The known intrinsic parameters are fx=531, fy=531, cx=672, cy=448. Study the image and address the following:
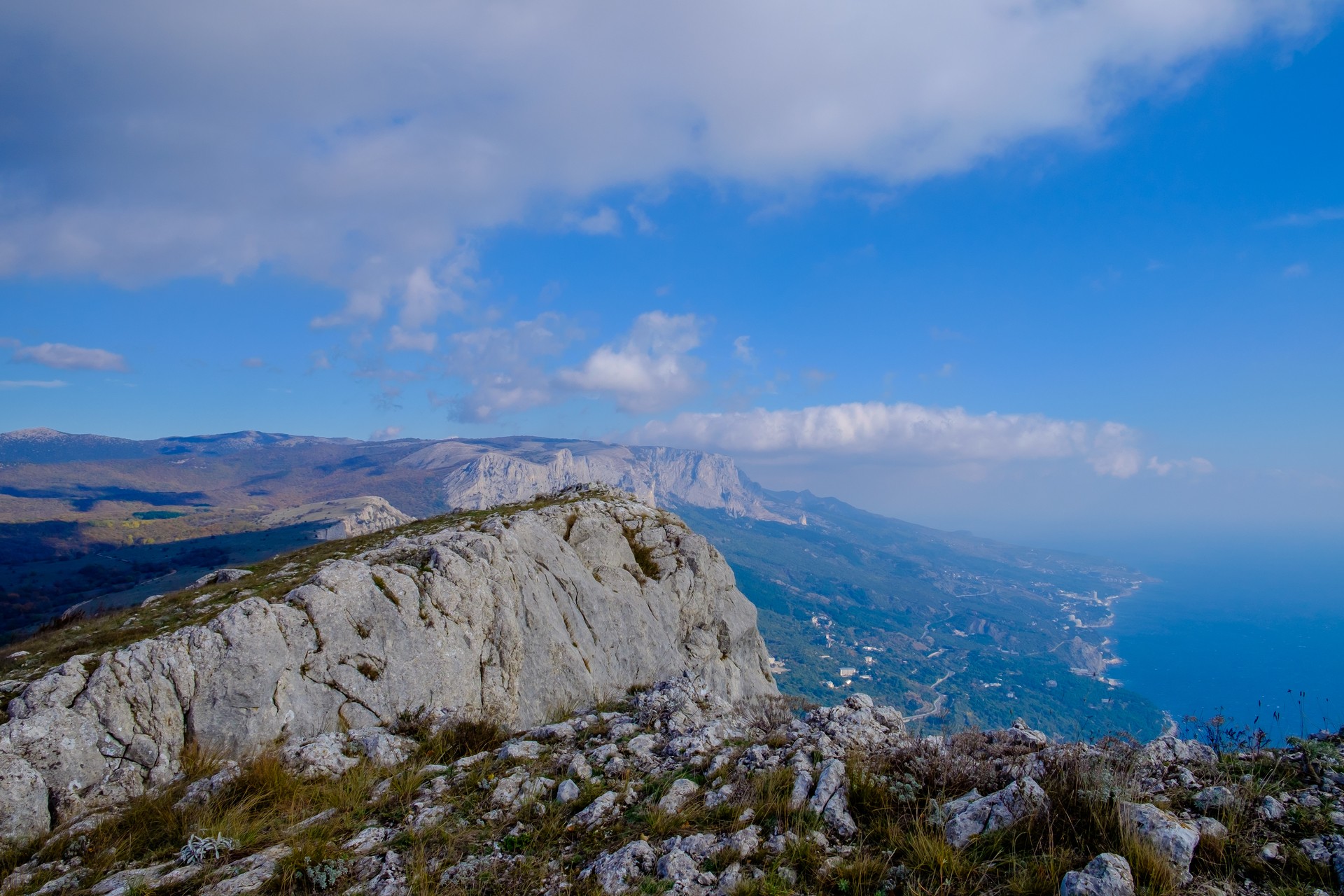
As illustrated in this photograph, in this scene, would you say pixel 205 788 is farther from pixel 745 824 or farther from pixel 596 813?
pixel 745 824

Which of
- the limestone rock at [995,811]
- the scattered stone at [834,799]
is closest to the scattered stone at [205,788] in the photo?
the scattered stone at [834,799]

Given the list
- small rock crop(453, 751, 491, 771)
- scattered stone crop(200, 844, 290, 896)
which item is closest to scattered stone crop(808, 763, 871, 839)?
small rock crop(453, 751, 491, 771)

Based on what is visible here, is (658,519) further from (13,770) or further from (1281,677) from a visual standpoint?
(1281,677)

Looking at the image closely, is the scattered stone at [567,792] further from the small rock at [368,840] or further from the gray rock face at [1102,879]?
the gray rock face at [1102,879]

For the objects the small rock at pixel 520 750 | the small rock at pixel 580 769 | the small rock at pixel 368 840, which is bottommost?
the small rock at pixel 520 750

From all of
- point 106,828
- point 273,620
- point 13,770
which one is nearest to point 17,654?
point 273,620

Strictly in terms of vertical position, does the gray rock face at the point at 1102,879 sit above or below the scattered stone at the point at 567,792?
above
